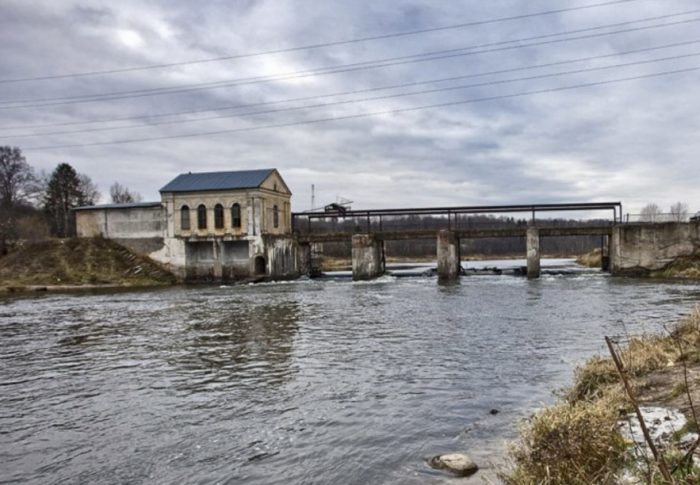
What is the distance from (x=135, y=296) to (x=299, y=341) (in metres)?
20.0

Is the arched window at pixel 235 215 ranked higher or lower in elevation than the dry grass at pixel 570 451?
higher

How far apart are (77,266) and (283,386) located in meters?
37.5

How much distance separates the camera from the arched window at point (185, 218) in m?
43.5

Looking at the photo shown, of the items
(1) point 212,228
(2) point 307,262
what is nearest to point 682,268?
(2) point 307,262

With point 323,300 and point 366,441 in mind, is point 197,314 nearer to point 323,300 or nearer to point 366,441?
point 323,300

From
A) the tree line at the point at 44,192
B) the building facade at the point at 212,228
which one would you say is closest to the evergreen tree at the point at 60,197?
the tree line at the point at 44,192

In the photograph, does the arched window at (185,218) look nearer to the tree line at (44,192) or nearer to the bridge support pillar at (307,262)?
the bridge support pillar at (307,262)

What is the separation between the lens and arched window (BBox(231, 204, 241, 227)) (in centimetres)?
4262

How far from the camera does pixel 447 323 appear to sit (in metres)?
18.2

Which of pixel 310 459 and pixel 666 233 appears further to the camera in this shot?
pixel 666 233

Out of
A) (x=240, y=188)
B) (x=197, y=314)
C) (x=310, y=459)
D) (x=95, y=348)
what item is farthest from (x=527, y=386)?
(x=240, y=188)

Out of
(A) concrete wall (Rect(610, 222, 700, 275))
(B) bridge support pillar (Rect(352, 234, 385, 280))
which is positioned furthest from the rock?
(A) concrete wall (Rect(610, 222, 700, 275))

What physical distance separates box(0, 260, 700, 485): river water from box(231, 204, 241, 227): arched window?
19974mm

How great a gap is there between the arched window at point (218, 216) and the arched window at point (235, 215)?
976 millimetres
